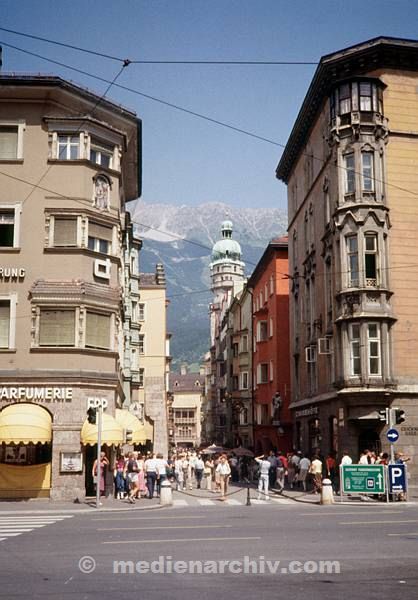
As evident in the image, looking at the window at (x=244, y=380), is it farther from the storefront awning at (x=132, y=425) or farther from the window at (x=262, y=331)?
the storefront awning at (x=132, y=425)

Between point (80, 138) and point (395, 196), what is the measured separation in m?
15.5

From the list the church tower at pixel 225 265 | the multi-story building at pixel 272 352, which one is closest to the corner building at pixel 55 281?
the multi-story building at pixel 272 352

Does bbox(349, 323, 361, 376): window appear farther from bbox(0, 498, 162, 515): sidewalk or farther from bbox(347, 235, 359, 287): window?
bbox(0, 498, 162, 515): sidewalk

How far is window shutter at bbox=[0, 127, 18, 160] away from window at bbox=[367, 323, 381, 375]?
18.2 metres

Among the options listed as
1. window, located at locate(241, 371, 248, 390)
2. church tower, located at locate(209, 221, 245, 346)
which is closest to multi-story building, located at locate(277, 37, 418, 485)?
window, located at locate(241, 371, 248, 390)

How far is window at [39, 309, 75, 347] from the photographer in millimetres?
31750

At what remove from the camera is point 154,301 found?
7531 centimetres

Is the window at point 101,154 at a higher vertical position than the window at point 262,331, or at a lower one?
higher

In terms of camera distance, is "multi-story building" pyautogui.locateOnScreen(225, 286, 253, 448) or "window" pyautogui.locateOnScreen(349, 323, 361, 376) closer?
"window" pyautogui.locateOnScreen(349, 323, 361, 376)

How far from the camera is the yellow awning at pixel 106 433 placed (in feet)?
98.3

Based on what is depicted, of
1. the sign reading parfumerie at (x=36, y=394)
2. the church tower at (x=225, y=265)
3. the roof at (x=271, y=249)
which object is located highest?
the church tower at (x=225, y=265)

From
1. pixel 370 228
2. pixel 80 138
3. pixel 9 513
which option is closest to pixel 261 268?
pixel 370 228

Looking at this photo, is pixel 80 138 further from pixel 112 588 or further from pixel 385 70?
pixel 112 588

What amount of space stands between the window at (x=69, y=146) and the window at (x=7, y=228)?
3.47m
